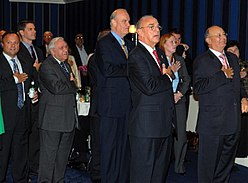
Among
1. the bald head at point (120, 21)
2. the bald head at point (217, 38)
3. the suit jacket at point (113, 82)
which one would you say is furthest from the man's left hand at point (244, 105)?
the bald head at point (120, 21)

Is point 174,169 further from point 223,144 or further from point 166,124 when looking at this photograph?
point 166,124

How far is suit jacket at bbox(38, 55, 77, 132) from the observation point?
4.34 m

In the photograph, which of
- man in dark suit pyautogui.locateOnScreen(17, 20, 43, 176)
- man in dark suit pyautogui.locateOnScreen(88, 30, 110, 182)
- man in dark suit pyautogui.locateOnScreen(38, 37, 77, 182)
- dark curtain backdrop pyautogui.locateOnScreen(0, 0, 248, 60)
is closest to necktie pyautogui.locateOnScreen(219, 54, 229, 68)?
man in dark suit pyautogui.locateOnScreen(88, 30, 110, 182)

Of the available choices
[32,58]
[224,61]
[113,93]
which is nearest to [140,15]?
[32,58]

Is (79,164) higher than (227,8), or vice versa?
(227,8)

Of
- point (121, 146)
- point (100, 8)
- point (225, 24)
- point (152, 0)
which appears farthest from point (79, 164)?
point (100, 8)

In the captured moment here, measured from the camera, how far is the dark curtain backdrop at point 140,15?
7.65 metres

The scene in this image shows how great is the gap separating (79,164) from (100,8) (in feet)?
21.3

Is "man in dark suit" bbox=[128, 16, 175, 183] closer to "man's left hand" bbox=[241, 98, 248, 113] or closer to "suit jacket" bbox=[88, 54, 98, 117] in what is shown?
"man's left hand" bbox=[241, 98, 248, 113]

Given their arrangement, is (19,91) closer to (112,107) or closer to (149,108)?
(112,107)

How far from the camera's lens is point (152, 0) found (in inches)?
384

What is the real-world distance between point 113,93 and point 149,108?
1.92ft

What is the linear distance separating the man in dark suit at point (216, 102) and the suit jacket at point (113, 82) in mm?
650

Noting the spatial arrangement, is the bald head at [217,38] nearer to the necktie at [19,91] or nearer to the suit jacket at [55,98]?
the suit jacket at [55,98]
